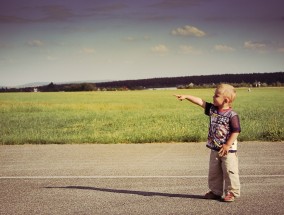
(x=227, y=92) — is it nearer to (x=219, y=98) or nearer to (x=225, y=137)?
(x=219, y=98)

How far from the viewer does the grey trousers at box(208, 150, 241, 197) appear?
5062mm

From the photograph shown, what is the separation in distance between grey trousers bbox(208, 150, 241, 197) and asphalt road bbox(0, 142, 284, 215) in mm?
211

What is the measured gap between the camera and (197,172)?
22.8ft

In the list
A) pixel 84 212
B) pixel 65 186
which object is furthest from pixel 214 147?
pixel 65 186

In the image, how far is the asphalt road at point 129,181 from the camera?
16.4ft

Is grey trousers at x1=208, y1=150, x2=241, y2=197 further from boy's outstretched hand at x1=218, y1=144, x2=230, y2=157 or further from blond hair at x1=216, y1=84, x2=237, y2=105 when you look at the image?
blond hair at x1=216, y1=84, x2=237, y2=105

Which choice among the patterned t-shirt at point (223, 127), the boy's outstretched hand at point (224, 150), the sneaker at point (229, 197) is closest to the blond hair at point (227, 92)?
the patterned t-shirt at point (223, 127)

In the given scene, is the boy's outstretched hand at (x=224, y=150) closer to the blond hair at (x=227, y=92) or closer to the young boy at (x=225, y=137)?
the young boy at (x=225, y=137)

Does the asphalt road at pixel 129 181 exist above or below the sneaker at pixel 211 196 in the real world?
below

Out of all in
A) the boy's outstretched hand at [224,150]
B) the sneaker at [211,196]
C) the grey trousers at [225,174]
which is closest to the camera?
the boy's outstretched hand at [224,150]

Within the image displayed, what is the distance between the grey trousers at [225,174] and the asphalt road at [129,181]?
0.69 feet

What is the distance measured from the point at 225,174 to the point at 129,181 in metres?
1.94

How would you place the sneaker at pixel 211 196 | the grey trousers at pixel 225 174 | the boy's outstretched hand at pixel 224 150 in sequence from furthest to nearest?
the sneaker at pixel 211 196 < the grey trousers at pixel 225 174 < the boy's outstretched hand at pixel 224 150

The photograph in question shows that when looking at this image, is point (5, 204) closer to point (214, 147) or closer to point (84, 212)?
point (84, 212)
